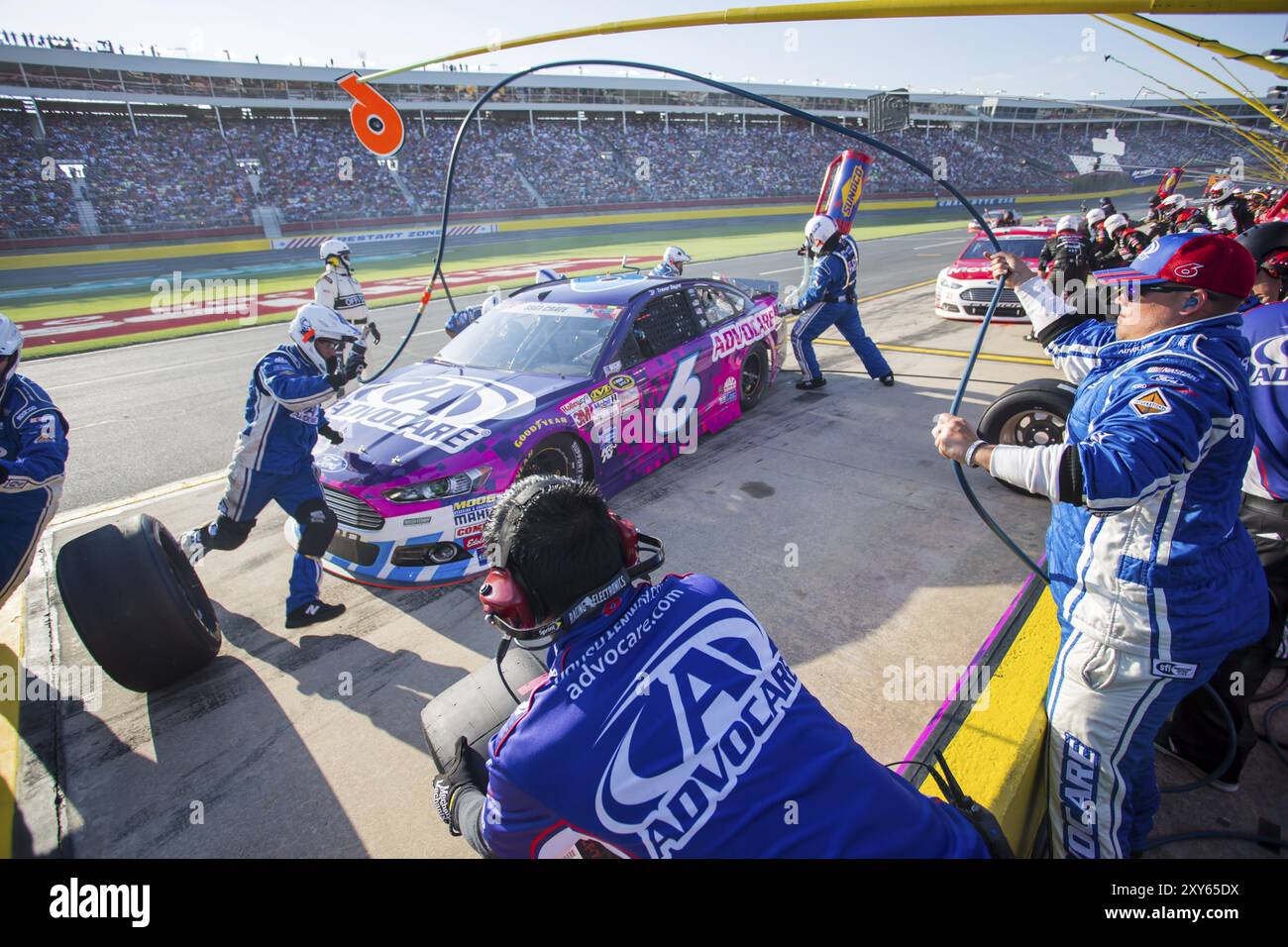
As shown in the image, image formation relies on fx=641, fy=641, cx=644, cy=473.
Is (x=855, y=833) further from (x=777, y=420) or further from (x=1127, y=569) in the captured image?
(x=777, y=420)

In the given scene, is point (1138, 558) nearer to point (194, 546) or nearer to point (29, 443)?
point (29, 443)

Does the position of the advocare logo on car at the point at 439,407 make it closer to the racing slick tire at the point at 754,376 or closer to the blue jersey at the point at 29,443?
the blue jersey at the point at 29,443

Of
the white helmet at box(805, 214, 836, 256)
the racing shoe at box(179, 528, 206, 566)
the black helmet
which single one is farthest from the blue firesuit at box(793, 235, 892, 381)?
→ the racing shoe at box(179, 528, 206, 566)

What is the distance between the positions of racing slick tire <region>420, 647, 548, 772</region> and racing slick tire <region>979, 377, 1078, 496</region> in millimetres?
4026

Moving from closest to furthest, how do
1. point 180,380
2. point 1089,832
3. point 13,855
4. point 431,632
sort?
point 1089,832, point 13,855, point 431,632, point 180,380

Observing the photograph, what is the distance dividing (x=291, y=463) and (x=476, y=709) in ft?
7.78

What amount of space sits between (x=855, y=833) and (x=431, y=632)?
289 centimetres

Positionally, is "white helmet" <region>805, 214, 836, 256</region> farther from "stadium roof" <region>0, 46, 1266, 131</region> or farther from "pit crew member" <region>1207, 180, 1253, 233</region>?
"stadium roof" <region>0, 46, 1266, 131</region>

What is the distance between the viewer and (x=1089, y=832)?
204cm

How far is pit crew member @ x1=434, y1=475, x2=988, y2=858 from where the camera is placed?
129cm

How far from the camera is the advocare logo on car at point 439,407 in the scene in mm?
4070

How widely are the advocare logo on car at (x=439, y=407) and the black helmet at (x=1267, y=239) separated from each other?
4696 mm
